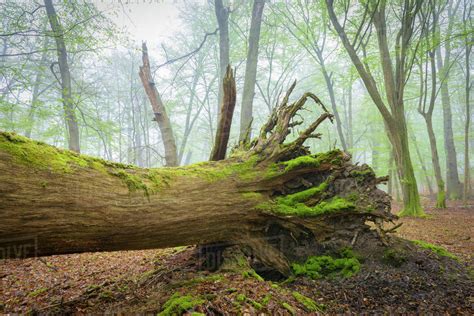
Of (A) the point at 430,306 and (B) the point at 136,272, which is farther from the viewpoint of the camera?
(B) the point at 136,272

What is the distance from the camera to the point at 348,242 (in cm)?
355

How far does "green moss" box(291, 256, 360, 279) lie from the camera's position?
3268 millimetres

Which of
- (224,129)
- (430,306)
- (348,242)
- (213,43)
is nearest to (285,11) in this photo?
(213,43)

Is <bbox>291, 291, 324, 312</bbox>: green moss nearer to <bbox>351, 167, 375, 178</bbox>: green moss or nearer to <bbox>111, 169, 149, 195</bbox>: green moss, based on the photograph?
<bbox>111, 169, 149, 195</bbox>: green moss

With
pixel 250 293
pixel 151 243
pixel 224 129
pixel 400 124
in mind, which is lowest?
pixel 250 293

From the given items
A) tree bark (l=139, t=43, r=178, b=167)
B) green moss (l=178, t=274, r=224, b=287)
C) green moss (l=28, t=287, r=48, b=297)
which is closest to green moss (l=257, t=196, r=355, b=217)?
green moss (l=178, t=274, r=224, b=287)

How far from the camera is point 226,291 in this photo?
250 centimetres

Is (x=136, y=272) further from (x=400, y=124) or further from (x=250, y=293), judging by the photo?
(x=400, y=124)

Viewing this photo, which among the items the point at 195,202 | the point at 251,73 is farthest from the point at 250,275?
the point at 251,73

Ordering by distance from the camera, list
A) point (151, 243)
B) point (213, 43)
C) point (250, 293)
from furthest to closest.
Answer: point (213, 43), point (151, 243), point (250, 293)

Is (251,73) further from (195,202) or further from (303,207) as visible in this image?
(195,202)

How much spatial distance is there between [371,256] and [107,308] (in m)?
3.47

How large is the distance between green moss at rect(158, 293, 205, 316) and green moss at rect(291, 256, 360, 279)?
66.0 inches

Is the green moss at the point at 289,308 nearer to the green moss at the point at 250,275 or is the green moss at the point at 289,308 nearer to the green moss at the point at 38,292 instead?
the green moss at the point at 250,275
